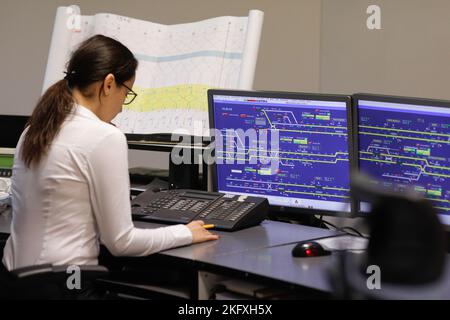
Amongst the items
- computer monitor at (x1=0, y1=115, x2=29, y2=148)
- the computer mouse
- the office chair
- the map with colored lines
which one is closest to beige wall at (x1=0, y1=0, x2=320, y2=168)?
the map with colored lines

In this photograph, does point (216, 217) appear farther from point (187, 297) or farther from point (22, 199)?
point (22, 199)

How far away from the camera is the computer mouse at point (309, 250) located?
6.78ft

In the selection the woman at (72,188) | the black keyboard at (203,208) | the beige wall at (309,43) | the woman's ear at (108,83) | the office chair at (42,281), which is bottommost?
the office chair at (42,281)

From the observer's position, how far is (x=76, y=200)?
2.02 meters

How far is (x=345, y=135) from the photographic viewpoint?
243 centimetres

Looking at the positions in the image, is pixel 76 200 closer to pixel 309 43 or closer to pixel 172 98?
pixel 172 98

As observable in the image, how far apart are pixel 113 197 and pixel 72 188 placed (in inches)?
4.5

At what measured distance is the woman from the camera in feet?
6.55

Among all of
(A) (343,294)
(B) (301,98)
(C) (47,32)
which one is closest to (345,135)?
(B) (301,98)

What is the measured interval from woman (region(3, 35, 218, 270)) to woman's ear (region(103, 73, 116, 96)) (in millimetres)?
19

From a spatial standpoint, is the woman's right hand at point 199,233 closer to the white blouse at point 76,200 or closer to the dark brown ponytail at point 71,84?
the white blouse at point 76,200

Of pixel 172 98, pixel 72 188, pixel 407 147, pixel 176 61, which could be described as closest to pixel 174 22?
pixel 176 61

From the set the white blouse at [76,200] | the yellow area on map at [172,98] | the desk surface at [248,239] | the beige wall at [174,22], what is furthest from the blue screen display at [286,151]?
the beige wall at [174,22]

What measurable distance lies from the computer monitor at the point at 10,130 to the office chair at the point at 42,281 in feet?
3.55
